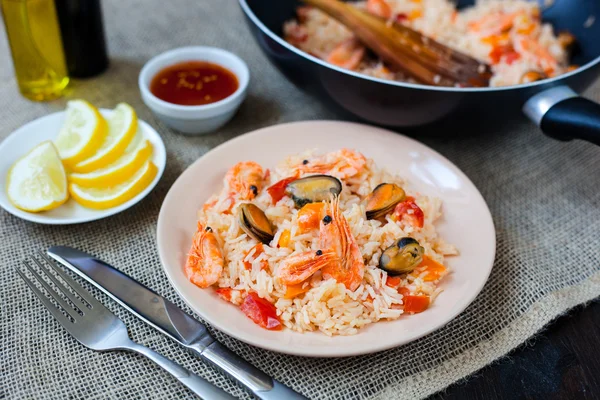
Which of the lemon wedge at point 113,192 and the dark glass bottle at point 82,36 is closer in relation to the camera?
the lemon wedge at point 113,192

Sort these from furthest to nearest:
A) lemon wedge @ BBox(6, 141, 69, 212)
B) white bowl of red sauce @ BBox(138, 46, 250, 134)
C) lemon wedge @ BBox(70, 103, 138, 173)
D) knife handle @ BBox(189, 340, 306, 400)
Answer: white bowl of red sauce @ BBox(138, 46, 250, 134) < lemon wedge @ BBox(70, 103, 138, 173) < lemon wedge @ BBox(6, 141, 69, 212) < knife handle @ BBox(189, 340, 306, 400)

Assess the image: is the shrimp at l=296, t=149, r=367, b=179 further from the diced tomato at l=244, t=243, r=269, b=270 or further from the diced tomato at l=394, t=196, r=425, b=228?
the diced tomato at l=244, t=243, r=269, b=270

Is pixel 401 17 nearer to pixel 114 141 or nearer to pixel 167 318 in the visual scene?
pixel 114 141

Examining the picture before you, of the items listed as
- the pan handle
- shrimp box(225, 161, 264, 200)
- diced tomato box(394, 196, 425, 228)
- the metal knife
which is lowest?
the metal knife

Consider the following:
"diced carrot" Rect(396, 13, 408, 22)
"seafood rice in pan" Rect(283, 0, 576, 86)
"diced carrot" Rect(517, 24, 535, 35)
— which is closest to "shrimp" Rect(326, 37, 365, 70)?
"seafood rice in pan" Rect(283, 0, 576, 86)

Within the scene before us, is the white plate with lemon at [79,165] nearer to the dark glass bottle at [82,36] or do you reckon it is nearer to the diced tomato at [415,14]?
the dark glass bottle at [82,36]

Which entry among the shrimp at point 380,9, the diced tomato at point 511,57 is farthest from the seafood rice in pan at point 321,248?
the shrimp at point 380,9

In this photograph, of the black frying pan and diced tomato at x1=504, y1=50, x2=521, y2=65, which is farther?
diced tomato at x1=504, y1=50, x2=521, y2=65
